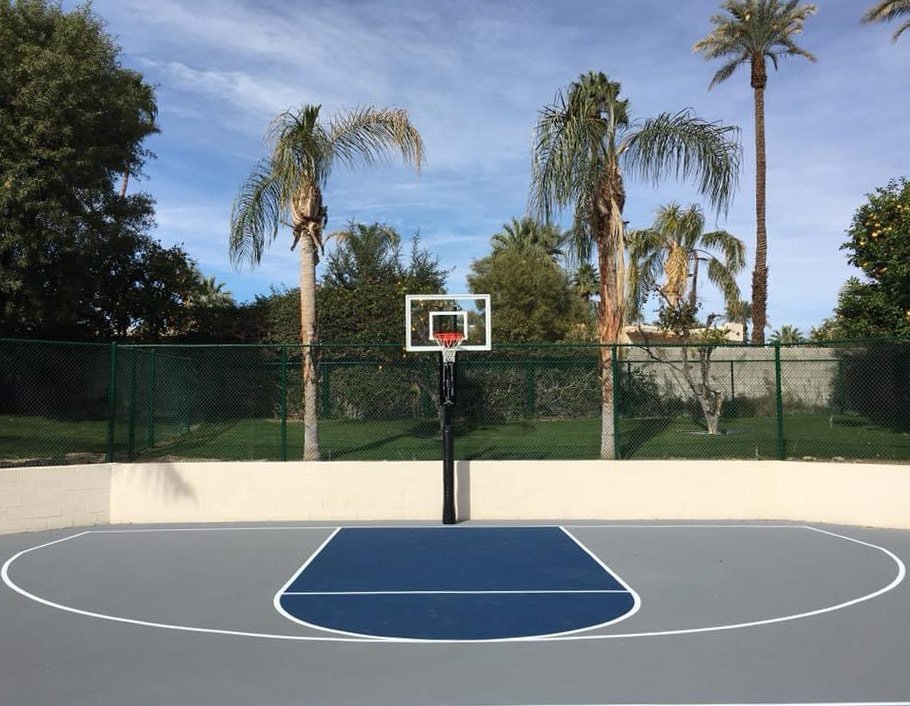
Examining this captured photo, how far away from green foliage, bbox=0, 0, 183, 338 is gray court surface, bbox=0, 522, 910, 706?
34.0ft

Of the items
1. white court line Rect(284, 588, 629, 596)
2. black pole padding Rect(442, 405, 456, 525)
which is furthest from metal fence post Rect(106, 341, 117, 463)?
white court line Rect(284, 588, 629, 596)

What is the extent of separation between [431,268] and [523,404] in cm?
1108

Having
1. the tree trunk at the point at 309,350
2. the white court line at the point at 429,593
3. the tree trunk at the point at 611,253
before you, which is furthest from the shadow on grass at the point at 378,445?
the white court line at the point at 429,593

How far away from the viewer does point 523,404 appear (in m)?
14.6

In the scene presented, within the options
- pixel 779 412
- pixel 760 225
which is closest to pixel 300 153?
pixel 779 412

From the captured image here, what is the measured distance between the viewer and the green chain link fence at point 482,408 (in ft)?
44.7

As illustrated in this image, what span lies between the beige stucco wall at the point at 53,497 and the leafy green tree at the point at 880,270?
15.9 meters

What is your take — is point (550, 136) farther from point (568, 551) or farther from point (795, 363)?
point (568, 551)

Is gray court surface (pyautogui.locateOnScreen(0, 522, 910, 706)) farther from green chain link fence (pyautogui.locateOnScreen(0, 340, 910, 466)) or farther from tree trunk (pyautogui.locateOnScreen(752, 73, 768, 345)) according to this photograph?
tree trunk (pyautogui.locateOnScreen(752, 73, 768, 345))

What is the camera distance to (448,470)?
459 inches

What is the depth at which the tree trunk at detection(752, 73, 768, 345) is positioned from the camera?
24594mm

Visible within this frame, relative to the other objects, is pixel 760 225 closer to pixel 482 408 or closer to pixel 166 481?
pixel 482 408

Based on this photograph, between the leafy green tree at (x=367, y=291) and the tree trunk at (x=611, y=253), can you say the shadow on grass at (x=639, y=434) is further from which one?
the leafy green tree at (x=367, y=291)

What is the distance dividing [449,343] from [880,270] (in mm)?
11787
